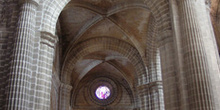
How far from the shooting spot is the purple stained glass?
2756 centimetres

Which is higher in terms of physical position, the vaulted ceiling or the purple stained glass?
the vaulted ceiling

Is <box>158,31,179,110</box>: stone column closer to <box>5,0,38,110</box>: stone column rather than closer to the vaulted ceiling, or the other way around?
<box>5,0,38,110</box>: stone column

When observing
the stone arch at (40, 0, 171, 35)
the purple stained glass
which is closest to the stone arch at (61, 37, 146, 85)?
the stone arch at (40, 0, 171, 35)

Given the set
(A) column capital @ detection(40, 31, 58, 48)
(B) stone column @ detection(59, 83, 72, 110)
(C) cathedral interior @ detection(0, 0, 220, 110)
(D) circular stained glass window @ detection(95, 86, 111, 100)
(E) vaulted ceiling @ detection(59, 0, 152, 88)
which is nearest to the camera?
(C) cathedral interior @ detection(0, 0, 220, 110)

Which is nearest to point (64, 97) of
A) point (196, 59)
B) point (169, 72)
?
point (169, 72)

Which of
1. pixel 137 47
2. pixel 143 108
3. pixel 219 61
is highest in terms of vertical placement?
pixel 137 47

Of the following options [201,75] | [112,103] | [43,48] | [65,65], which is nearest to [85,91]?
[112,103]

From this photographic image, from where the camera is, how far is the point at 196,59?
10.5 metres

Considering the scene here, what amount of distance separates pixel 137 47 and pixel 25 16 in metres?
9.48

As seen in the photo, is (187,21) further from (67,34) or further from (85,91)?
(85,91)

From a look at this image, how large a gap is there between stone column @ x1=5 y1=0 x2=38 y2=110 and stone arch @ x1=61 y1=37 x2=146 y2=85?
322 inches

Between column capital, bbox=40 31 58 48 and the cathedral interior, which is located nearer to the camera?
the cathedral interior

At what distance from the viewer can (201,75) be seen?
33.5 ft

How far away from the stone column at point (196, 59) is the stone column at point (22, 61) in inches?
208
